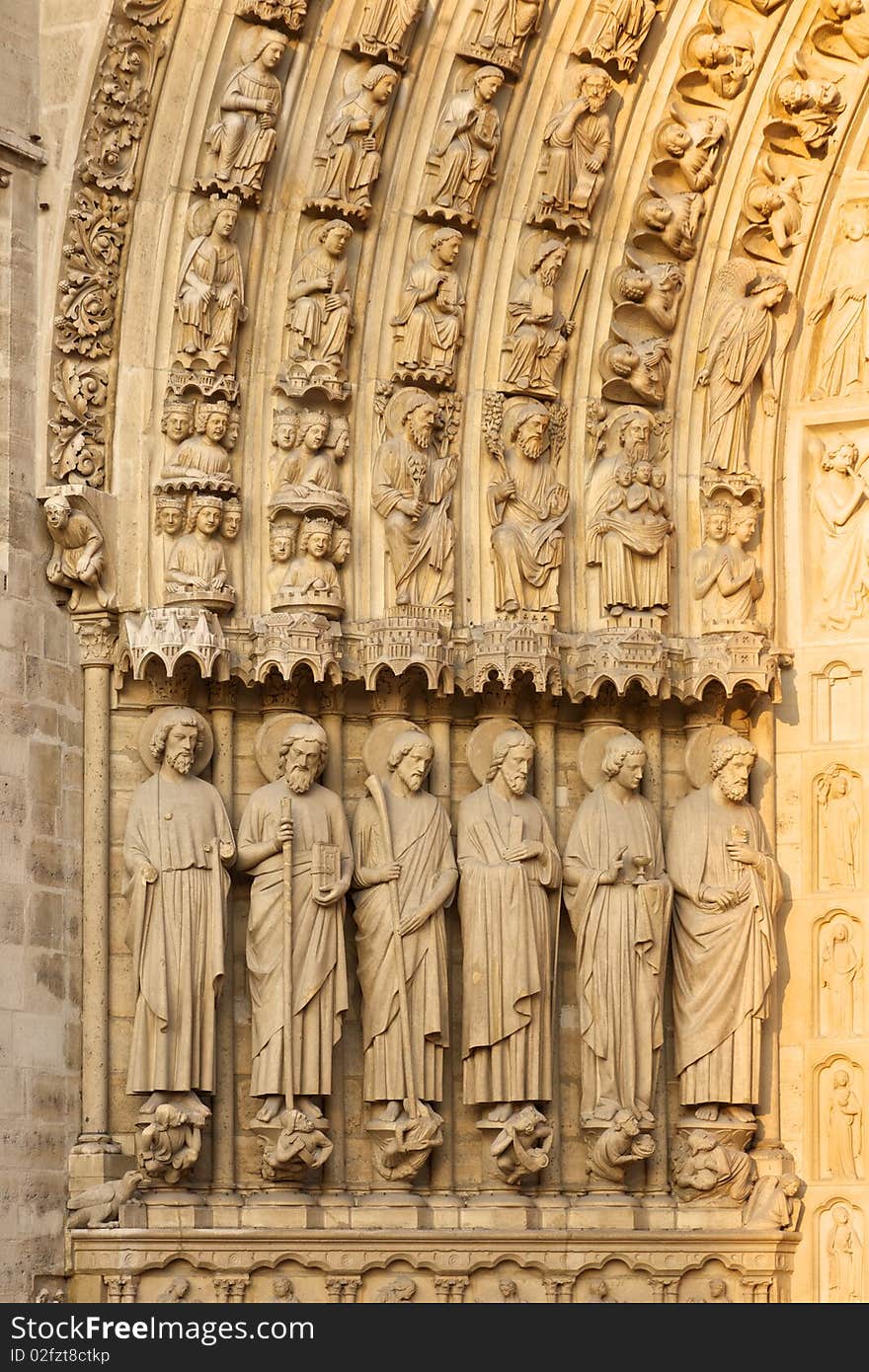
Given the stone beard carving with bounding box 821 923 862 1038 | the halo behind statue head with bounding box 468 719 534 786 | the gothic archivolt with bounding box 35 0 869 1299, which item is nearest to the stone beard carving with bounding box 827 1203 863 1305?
the gothic archivolt with bounding box 35 0 869 1299

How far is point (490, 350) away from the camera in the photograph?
536 inches

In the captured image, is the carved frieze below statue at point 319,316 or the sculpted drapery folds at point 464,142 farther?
the sculpted drapery folds at point 464,142

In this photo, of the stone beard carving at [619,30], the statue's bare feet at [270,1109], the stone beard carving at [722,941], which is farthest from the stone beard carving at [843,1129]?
the stone beard carving at [619,30]

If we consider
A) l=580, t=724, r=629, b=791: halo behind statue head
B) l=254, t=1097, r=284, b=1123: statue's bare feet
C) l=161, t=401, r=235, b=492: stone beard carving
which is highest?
l=161, t=401, r=235, b=492: stone beard carving

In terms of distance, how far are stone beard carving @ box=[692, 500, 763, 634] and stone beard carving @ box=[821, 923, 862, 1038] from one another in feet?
5.06

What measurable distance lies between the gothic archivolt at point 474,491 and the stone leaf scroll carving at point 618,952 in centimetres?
2

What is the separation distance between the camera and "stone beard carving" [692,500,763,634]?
1365 cm

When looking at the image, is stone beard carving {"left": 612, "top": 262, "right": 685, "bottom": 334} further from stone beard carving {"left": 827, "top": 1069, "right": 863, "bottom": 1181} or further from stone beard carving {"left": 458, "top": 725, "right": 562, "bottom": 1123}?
stone beard carving {"left": 827, "top": 1069, "right": 863, "bottom": 1181}

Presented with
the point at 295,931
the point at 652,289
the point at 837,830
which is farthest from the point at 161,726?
the point at 837,830

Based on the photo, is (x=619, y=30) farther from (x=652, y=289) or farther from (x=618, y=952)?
(x=618, y=952)

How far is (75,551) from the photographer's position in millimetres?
12758

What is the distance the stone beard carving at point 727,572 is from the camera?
13648 mm

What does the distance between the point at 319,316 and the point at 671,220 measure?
180 centimetres

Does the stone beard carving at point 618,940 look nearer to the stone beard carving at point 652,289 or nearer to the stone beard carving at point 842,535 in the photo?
the stone beard carving at point 842,535
